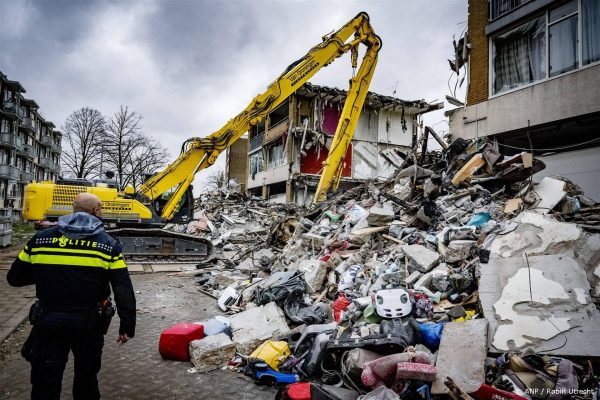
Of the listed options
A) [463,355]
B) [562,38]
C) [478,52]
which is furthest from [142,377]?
[478,52]

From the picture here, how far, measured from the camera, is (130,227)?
11.3 metres

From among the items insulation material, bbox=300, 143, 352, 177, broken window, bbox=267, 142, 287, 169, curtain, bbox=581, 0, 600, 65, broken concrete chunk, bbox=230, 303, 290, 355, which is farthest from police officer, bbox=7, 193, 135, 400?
broken window, bbox=267, 142, 287, 169

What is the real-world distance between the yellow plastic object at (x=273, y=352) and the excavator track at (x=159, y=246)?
25.6 feet

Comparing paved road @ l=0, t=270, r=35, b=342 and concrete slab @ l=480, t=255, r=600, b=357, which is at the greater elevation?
concrete slab @ l=480, t=255, r=600, b=357

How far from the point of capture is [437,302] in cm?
495

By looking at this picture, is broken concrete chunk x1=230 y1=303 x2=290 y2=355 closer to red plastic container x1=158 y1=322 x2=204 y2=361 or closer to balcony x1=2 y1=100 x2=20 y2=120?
red plastic container x1=158 y1=322 x2=204 y2=361

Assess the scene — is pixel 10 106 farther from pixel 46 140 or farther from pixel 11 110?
pixel 46 140

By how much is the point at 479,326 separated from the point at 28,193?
1206cm

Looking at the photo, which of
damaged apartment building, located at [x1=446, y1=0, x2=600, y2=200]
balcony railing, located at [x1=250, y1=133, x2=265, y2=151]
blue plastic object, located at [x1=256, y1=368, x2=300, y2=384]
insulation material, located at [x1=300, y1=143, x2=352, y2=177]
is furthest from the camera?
balcony railing, located at [x1=250, y1=133, x2=265, y2=151]

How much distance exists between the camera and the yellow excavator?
10.7m

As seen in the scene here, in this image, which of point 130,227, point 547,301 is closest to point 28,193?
point 130,227

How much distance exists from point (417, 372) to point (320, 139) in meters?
19.5

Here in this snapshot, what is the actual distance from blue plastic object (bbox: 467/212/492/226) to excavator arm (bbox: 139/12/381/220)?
20.3 ft

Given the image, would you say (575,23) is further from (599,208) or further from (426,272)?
(426,272)
